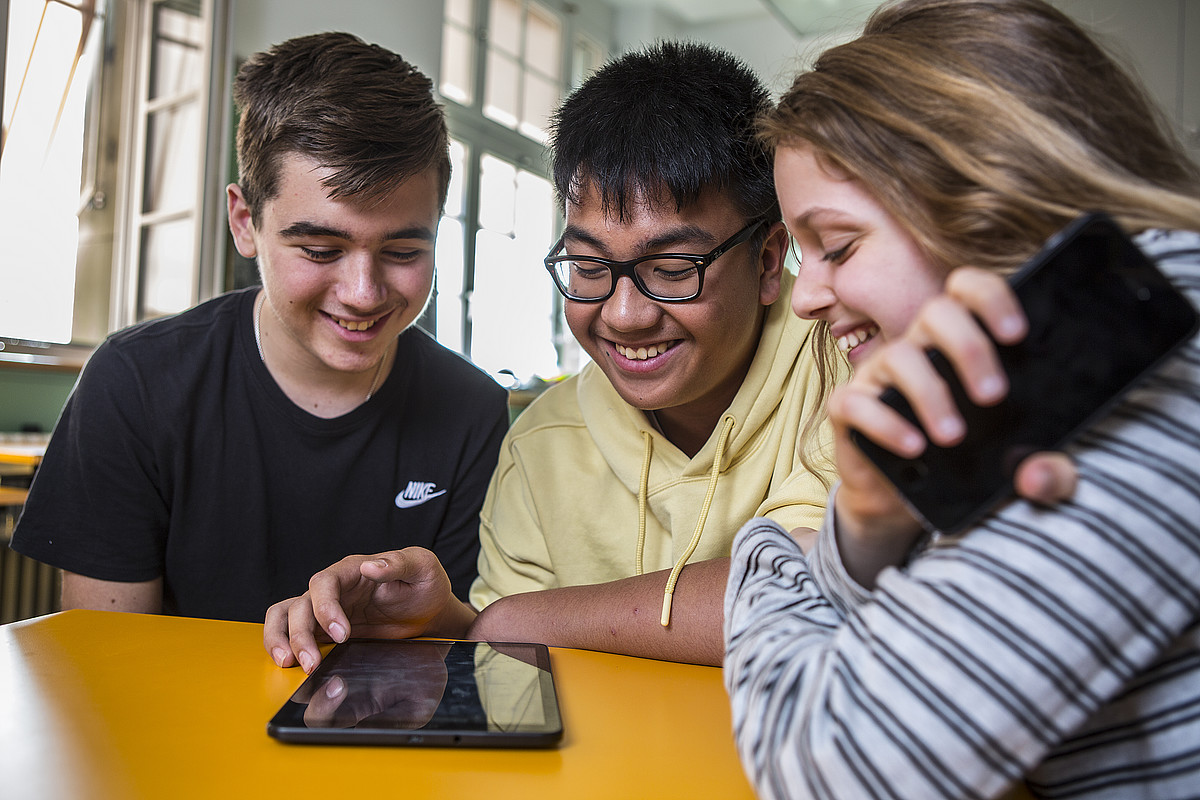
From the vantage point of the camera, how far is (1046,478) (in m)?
0.41

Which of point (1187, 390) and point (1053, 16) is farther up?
point (1053, 16)

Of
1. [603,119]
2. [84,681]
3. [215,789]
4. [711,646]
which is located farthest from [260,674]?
[603,119]

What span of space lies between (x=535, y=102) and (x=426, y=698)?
588 centimetres

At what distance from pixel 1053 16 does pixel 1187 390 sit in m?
0.34

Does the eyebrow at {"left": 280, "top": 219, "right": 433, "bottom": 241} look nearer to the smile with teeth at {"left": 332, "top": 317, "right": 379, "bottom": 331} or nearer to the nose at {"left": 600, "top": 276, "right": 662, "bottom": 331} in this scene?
the smile with teeth at {"left": 332, "top": 317, "right": 379, "bottom": 331}

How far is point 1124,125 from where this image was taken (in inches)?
23.8

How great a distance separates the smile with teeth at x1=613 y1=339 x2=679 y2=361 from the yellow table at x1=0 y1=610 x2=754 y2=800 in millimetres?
473

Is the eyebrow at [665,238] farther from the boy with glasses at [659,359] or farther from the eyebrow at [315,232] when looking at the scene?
the eyebrow at [315,232]

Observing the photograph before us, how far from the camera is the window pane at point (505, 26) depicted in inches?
223

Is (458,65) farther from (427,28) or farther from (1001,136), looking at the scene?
(1001,136)

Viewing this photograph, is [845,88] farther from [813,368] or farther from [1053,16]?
[813,368]

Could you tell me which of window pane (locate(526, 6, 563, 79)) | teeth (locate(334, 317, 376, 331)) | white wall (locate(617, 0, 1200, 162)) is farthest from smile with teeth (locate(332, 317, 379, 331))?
window pane (locate(526, 6, 563, 79))

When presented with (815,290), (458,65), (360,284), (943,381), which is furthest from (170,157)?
(943,381)

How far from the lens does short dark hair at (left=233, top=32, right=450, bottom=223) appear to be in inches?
53.4
